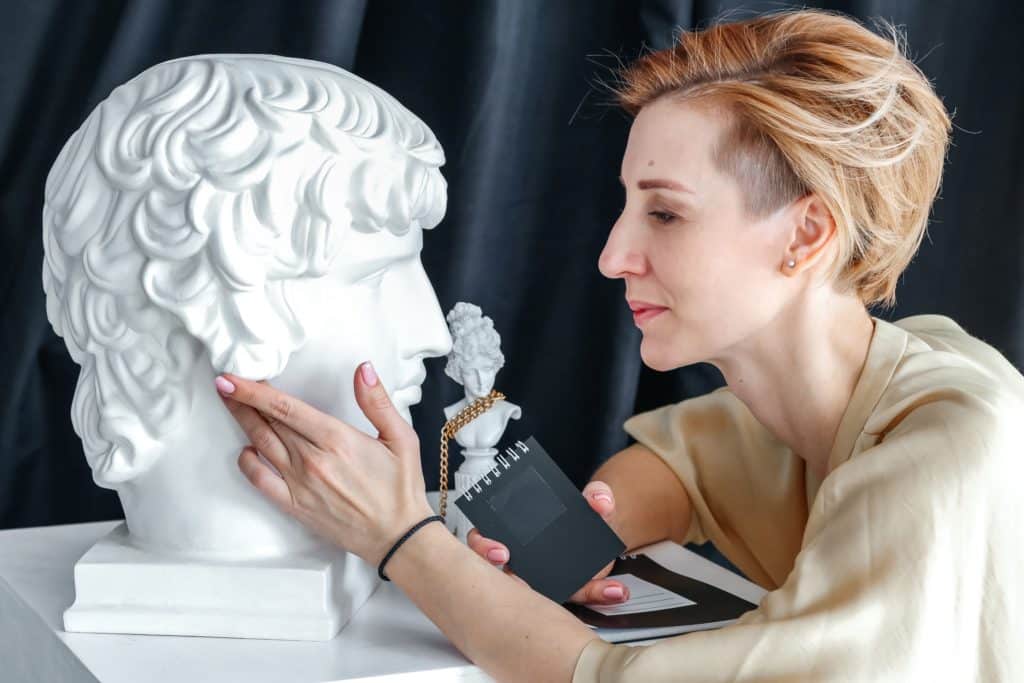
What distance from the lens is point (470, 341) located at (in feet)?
5.36

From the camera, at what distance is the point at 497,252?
2.30 m

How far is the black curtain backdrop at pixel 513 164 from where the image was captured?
6.89ft

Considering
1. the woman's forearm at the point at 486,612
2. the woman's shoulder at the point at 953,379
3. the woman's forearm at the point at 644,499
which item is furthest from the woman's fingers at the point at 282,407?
the woman's shoulder at the point at 953,379

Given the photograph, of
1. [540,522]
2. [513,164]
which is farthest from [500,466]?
[513,164]

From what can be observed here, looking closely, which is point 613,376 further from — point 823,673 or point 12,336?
point 823,673

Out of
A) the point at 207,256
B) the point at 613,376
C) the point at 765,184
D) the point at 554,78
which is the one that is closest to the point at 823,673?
the point at 765,184

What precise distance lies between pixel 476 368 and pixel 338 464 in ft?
1.25

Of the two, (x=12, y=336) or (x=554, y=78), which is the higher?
(x=554, y=78)

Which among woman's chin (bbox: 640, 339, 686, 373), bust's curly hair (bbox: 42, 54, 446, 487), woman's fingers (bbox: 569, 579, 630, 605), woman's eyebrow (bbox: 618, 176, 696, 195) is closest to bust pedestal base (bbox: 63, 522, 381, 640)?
bust's curly hair (bbox: 42, 54, 446, 487)

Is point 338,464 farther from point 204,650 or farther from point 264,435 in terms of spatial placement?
point 204,650

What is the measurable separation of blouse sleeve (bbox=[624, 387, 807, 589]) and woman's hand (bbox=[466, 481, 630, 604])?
18cm

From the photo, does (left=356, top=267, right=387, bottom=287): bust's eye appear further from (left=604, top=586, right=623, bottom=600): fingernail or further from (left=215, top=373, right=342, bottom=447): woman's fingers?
(left=604, top=586, right=623, bottom=600): fingernail

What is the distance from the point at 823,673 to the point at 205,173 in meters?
0.74

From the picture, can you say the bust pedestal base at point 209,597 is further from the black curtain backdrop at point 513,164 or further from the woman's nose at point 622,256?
the black curtain backdrop at point 513,164
